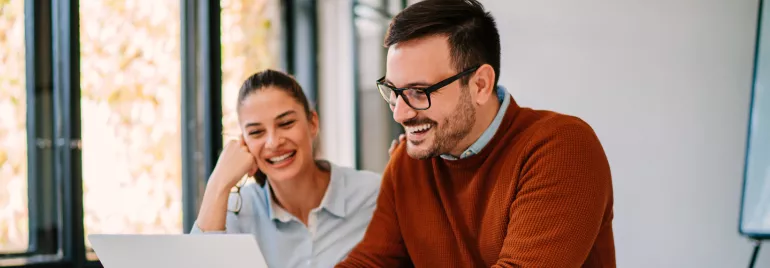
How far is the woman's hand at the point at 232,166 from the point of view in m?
1.77

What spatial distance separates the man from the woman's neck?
15.3 inches

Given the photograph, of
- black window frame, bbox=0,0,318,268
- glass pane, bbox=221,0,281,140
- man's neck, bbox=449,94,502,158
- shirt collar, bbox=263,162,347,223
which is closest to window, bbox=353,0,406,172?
glass pane, bbox=221,0,281,140

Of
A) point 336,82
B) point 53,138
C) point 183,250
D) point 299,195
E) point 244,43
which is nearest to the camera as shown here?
point 183,250

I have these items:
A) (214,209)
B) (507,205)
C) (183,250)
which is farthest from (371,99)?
(183,250)

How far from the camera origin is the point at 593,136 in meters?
1.25

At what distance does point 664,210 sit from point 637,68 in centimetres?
61

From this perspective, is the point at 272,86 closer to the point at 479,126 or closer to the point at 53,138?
the point at 479,126

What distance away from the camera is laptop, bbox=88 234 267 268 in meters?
1.13

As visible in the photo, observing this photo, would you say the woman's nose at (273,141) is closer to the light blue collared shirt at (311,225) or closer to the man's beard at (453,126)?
the light blue collared shirt at (311,225)

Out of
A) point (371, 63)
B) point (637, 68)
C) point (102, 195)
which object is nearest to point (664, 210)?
point (637, 68)

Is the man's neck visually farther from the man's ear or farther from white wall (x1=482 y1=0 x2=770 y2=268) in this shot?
white wall (x1=482 y1=0 x2=770 y2=268)

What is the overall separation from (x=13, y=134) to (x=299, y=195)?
5.25 feet

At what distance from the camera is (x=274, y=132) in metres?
1.76

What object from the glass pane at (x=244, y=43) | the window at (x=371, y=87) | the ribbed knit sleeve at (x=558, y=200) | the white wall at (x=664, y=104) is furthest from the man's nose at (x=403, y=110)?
the window at (x=371, y=87)
